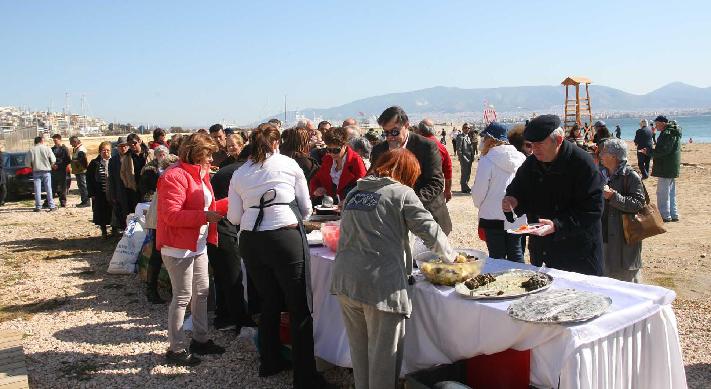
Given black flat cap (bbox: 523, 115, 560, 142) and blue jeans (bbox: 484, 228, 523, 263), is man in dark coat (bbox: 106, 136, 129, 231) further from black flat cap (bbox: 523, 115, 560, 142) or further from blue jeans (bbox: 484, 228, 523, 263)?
black flat cap (bbox: 523, 115, 560, 142)

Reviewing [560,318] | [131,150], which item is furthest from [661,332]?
[131,150]

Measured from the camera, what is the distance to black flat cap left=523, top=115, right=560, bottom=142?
3463 millimetres

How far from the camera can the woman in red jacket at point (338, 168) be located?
18.3ft

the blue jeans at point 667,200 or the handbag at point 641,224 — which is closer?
the handbag at point 641,224

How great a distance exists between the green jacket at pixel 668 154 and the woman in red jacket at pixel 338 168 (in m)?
6.26

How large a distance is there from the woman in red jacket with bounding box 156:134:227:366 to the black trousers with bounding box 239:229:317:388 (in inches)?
21.0

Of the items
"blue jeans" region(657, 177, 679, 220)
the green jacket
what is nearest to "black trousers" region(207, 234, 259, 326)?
the green jacket

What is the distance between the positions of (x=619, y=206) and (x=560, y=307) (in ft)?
6.20

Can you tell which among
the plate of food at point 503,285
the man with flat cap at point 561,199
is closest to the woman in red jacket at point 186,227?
the plate of food at point 503,285

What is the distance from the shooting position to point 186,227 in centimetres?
414

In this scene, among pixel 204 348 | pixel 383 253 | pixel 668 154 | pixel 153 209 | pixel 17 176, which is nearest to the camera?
pixel 383 253

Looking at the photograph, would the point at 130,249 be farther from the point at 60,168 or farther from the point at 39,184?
the point at 60,168

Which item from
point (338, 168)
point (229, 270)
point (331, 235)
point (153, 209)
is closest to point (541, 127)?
point (331, 235)

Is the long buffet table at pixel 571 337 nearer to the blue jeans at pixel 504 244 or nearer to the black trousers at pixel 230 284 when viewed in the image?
the blue jeans at pixel 504 244
